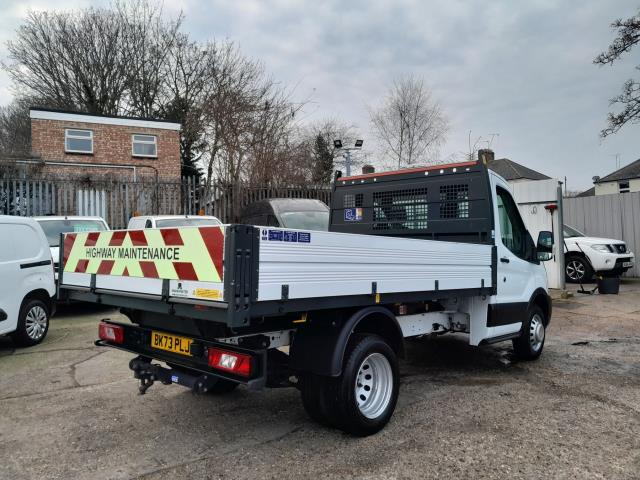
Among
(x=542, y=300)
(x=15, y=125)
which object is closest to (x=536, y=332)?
(x=542, y=300)

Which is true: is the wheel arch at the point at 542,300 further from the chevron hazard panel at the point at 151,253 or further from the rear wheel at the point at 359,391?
the chevron hazard panel at the point at 151,253

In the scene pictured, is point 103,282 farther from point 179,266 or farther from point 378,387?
point 378,387

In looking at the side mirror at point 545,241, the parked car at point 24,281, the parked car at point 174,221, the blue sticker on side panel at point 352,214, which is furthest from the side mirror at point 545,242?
the parked car at point 24,281

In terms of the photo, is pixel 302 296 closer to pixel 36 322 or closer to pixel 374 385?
pixel 374 385

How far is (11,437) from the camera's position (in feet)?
12.9

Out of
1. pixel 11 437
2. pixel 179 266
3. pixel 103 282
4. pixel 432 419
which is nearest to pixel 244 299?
pixel 179 266

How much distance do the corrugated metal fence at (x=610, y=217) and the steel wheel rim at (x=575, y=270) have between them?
7.77ft

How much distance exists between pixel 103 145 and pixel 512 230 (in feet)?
73.3

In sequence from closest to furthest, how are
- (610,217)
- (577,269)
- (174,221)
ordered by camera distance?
(174,221)
(577,269)
(610,217)

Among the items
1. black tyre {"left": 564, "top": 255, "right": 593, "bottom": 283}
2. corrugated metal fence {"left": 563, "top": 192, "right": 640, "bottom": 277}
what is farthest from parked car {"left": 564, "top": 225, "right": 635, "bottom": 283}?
corrugated metal fence {"left": 563, "top": 192, "right": 640, "bottom": 277}

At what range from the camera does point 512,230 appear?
18.9ft

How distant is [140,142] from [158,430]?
2252cm

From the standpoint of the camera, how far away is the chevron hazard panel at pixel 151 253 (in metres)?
2.95

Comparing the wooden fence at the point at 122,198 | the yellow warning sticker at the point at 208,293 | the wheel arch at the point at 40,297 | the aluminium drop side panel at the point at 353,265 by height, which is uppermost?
the wooden fence at the point at 122,198
